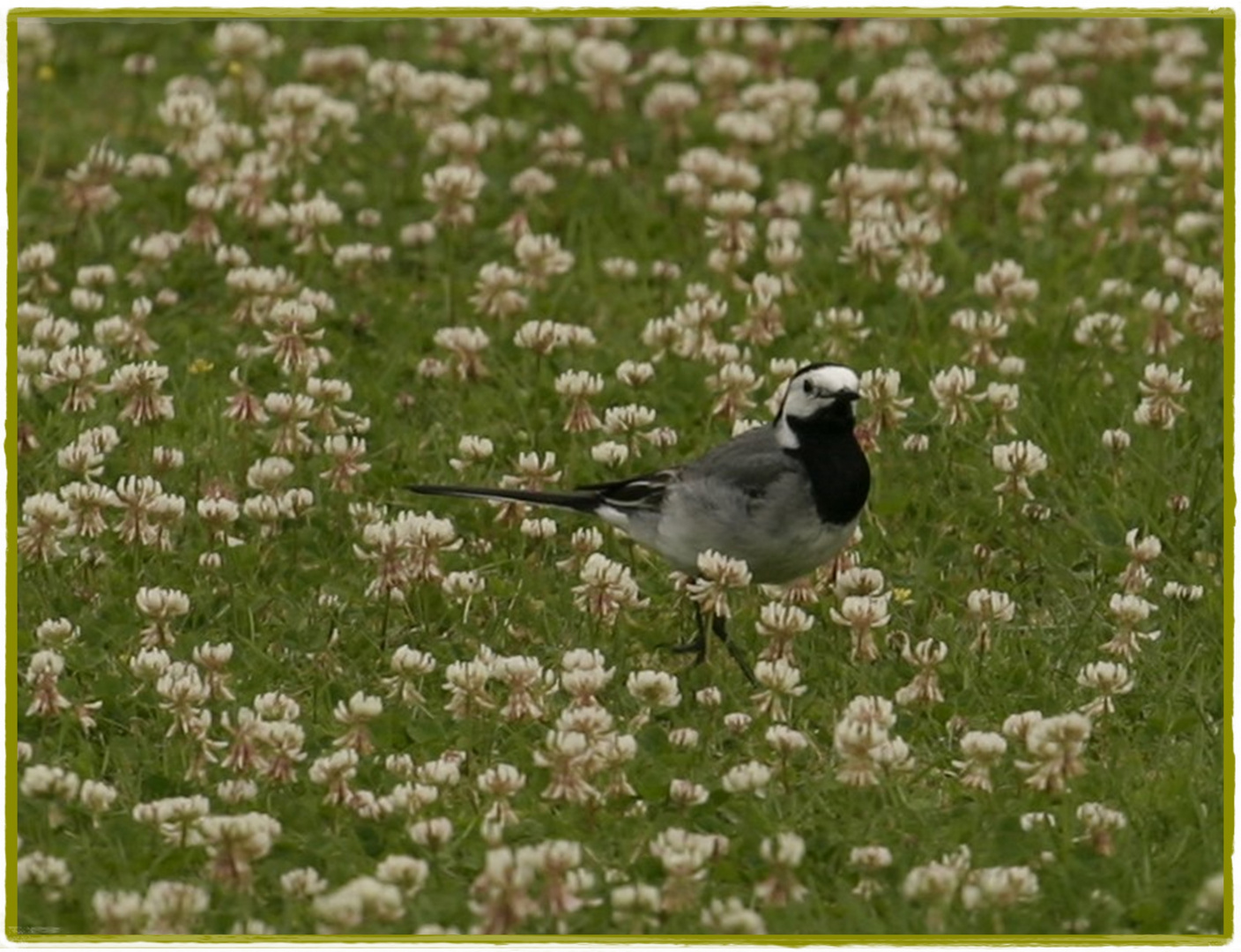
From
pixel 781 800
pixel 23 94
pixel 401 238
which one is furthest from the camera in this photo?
pixel 23 94

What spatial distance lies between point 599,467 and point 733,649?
1346 millimetres

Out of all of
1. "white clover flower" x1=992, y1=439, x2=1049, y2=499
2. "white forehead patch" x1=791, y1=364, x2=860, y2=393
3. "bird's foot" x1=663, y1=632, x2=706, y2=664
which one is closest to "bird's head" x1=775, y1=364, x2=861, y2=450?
"white forehead patch" x1=791, y1=364, x2=860, y2=393

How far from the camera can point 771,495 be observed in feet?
25.6

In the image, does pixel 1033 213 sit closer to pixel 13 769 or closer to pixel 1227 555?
pixel 1227 555

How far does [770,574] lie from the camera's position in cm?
791

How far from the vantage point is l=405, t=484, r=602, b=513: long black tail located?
825cm

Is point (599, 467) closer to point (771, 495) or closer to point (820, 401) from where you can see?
point (820, 401)

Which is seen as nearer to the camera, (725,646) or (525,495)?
(725,646)

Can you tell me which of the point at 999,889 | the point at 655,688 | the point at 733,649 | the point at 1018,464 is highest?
the point at 1018,464

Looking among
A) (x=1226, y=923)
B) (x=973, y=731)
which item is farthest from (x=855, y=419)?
(x=1226, y=923)

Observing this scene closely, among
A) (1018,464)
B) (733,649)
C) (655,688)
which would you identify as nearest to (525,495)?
(733,649)

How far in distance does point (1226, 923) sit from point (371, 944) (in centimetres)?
201

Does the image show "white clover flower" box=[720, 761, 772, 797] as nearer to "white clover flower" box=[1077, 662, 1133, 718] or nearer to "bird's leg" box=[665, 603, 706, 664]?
"bird's leg" box=[665, 603, 706, 664]

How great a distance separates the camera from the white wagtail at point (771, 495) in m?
7.79
